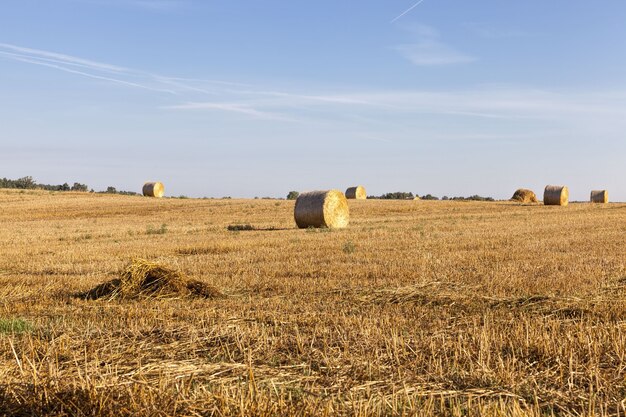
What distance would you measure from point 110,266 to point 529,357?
10377 mm

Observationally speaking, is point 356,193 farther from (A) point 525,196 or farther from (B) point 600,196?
(B) point 600,196

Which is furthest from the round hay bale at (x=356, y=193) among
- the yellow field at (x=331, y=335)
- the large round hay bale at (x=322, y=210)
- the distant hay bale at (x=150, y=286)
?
the distant hay bale at (x=150, y=286)

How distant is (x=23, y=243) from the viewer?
20953mm

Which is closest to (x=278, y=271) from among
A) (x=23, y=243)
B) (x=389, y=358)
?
(x=389, y=358)

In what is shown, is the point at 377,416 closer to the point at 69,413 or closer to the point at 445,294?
the point at 69,413

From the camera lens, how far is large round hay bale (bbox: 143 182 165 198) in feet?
191

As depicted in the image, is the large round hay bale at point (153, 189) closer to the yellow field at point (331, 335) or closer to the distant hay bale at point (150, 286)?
the yellow field at point (331, 335)

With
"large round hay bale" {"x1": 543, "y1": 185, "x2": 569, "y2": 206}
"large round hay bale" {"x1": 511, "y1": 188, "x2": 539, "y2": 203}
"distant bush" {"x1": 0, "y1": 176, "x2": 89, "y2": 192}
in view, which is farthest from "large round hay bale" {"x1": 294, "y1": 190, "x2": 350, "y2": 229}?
"distant bush" {"x1": 0, "y1": 176, "x2": 89, "y2": 192}

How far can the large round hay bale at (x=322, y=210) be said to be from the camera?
27.2 meters

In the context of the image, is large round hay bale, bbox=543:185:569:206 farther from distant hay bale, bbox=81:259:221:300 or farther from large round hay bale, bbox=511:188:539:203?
distant hay bale, bbox=81:259:221:300

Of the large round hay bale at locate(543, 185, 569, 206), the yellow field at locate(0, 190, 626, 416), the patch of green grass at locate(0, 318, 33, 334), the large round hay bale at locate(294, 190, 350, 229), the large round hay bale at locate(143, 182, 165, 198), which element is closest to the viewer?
the yellow field at locate(0, 190, 626, 416)

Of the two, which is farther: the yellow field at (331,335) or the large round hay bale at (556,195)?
the large round hay bale at (556,195)

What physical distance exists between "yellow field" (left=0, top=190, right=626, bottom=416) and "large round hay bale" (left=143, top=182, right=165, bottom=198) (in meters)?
42.2

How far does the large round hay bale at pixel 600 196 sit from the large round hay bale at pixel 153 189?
1447 inches
